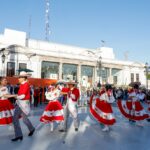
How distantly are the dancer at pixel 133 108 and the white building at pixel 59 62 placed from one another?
1017 inches

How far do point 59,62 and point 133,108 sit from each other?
39415 millimetres

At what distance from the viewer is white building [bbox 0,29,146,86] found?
146 feet

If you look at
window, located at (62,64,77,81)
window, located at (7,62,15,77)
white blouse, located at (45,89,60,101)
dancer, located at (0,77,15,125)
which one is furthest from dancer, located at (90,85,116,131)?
window, located at (62,64,77,81)

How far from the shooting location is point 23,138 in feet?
26.4

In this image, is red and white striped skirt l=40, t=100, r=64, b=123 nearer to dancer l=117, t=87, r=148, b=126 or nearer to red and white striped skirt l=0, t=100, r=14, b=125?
red and white striped skirt l=0, t=100, r=14, b=125

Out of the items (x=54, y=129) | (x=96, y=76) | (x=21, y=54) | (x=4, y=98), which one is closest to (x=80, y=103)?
(x=54, y=129)

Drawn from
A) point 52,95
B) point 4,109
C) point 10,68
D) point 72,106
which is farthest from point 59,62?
point 4,109

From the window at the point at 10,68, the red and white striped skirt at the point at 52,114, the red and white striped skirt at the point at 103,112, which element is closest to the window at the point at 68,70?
the window at the point at 10,68

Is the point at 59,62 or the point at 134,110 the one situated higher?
the point at 59,62

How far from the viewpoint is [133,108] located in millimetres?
11969

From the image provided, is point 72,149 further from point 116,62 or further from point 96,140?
point 116,62

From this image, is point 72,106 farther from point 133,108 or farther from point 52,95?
point 133,108

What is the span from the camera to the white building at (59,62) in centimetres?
4456

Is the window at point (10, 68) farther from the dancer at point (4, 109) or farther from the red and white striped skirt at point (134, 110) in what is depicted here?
the dancer at point (4, 109)
